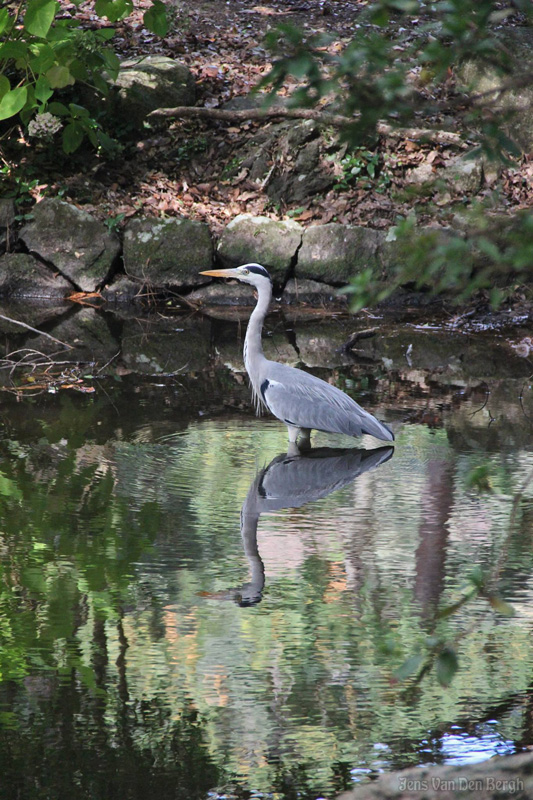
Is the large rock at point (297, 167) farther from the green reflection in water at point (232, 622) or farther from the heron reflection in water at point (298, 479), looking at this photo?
the green reflection in water at point (232, 622)

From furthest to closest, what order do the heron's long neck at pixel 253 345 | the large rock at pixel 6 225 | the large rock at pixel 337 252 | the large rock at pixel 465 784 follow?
the large rock at pixel 6 225 → the large rock at pixel 337 252 → the heron's long neck at pixel 253 345 → the large rock at pixel 465 784

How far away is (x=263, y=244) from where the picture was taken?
35.6 ft

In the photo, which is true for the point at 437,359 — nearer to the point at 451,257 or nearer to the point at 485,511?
the point at 485,511

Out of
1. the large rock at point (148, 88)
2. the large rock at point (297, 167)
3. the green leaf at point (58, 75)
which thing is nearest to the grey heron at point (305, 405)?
the green leaf at point (58, 75)

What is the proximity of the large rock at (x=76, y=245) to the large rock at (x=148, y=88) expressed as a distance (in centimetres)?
201

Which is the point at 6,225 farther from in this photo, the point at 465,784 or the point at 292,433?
the point at 465,784

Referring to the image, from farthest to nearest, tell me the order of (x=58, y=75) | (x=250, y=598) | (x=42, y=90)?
1. (x=42, y=90)
2. (x=58, y=75)
3. (x=250, y=598)

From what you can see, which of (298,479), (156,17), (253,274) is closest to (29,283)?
(156,17)

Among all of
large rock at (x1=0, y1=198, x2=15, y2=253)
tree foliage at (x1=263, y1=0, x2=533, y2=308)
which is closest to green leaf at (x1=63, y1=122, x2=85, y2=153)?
large rock at (x1=0, y1=198, x2=15, y2=253)

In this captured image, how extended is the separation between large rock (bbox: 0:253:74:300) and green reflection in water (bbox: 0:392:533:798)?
542 cm

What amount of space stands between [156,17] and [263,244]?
2.99m

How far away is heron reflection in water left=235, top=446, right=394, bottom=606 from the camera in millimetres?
4852

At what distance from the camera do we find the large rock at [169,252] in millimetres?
10867

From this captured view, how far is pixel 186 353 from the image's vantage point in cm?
881
